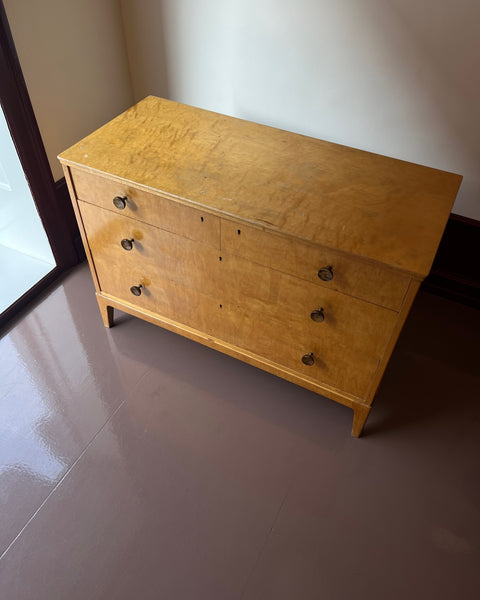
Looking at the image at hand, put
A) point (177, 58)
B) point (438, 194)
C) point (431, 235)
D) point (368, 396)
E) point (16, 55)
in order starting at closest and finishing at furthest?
point (431, 235) < point (438, 194) < point (368, 396) < point (16, 55) < point (177, 58)

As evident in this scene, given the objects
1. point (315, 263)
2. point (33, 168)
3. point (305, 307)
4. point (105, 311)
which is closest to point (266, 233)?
point (315, 263)

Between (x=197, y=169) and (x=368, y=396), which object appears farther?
(x=368, y=396)

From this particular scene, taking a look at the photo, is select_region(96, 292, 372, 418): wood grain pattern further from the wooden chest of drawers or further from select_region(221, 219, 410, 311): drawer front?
select_region(221, 219, 410, 311): drawer front

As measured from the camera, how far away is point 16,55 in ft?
5.40

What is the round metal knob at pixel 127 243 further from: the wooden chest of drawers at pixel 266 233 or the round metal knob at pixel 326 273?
the round metal knob at pixel 326 273

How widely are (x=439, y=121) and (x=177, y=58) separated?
107cm

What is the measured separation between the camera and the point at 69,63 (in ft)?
6.14

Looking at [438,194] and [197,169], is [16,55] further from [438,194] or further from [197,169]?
[438,194]

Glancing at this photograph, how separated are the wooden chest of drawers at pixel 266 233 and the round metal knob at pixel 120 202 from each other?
13 millimetres

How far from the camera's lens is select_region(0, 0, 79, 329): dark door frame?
1.64 metres

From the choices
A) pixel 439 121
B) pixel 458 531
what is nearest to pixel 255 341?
pixel 458 531

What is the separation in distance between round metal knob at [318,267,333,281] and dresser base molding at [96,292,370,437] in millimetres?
464

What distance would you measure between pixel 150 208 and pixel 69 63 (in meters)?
0.88

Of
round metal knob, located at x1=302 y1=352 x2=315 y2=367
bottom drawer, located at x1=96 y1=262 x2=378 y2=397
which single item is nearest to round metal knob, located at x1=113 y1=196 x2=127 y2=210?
bottom drawer, located at x1=96 y1=262 x2=378 y2=397
